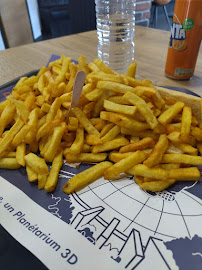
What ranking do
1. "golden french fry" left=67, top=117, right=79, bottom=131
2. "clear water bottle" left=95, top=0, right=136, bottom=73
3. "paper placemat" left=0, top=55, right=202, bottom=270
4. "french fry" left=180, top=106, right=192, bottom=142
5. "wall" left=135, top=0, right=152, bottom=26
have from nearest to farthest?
"paper placemat" left=0, top=55, right=202, bottom=270 → "french fry" left=180, top=106, right=192, bottom=142 → "golden french fry" left=67, top=117, right=79, bottom=131 → "clear water bottle" left=95, top=0, right=136, bottom=73 → "wall" left=135, top=0, right=152, bottom=26

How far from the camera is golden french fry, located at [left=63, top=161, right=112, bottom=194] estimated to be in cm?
111

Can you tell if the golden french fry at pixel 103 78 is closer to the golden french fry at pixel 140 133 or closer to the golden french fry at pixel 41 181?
the golden french fry at pixel 140 133

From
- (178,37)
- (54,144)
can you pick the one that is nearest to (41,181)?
(54,144)

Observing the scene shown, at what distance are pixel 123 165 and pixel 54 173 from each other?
14.3 inches

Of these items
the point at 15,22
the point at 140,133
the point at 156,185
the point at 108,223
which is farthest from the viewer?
the point at 15,22

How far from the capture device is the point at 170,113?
128cm

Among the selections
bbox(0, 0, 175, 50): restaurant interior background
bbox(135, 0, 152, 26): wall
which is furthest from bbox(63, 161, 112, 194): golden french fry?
bbox(135, 0, 152, 26): wall

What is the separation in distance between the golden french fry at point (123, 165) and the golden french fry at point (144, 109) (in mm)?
186

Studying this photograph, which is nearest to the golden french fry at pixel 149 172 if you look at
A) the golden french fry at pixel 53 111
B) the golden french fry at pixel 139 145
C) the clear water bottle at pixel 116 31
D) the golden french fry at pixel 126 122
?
the golden french fry at pixel 139 145

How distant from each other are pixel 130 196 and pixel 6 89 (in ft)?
4.69

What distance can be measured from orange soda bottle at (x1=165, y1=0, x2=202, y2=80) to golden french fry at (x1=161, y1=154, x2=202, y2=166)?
1055 mm

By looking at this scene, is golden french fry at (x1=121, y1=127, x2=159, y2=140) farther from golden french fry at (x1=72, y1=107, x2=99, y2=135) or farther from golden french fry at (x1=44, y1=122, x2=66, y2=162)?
golden french fry at (x1=44, y1=122, x2=66, y2=162)

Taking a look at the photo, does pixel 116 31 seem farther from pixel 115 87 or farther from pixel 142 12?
pixel 142 12

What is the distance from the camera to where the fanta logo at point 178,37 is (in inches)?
68.8
